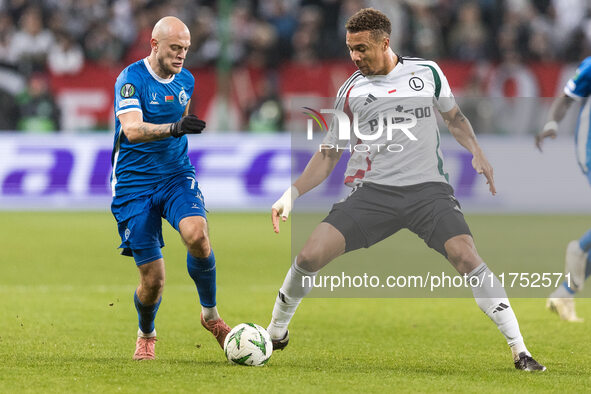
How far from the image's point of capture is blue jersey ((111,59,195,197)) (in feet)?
21.9

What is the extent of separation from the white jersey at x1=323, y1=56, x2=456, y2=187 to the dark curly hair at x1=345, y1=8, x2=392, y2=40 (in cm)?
35

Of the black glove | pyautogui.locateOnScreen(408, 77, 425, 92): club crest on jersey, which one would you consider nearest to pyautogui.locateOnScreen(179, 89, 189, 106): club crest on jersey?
the black glove

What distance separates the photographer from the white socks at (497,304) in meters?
6.30

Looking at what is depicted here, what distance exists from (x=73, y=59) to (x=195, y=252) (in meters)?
13.3

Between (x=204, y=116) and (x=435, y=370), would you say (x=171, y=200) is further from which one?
(x=204, y=116)

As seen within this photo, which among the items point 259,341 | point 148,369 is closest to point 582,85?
point 259,341

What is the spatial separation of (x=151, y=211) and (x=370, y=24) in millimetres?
1825

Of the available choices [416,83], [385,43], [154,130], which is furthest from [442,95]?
[154,130]

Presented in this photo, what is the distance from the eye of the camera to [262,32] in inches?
772

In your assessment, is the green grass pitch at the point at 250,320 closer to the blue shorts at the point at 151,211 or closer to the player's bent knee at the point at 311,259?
the player's bent knee at the point at 311,259

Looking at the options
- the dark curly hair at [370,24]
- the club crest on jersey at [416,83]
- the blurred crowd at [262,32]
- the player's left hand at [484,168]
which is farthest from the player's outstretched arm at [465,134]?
the blurred crowd at [262,32]

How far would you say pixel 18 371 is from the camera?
629 centimetres

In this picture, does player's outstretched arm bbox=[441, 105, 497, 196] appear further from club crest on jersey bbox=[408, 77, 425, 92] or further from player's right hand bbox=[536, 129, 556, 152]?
player's right hand bbox=[536, 129, 556, 152]

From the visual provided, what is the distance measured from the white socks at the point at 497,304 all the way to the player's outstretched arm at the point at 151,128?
6.19ft
